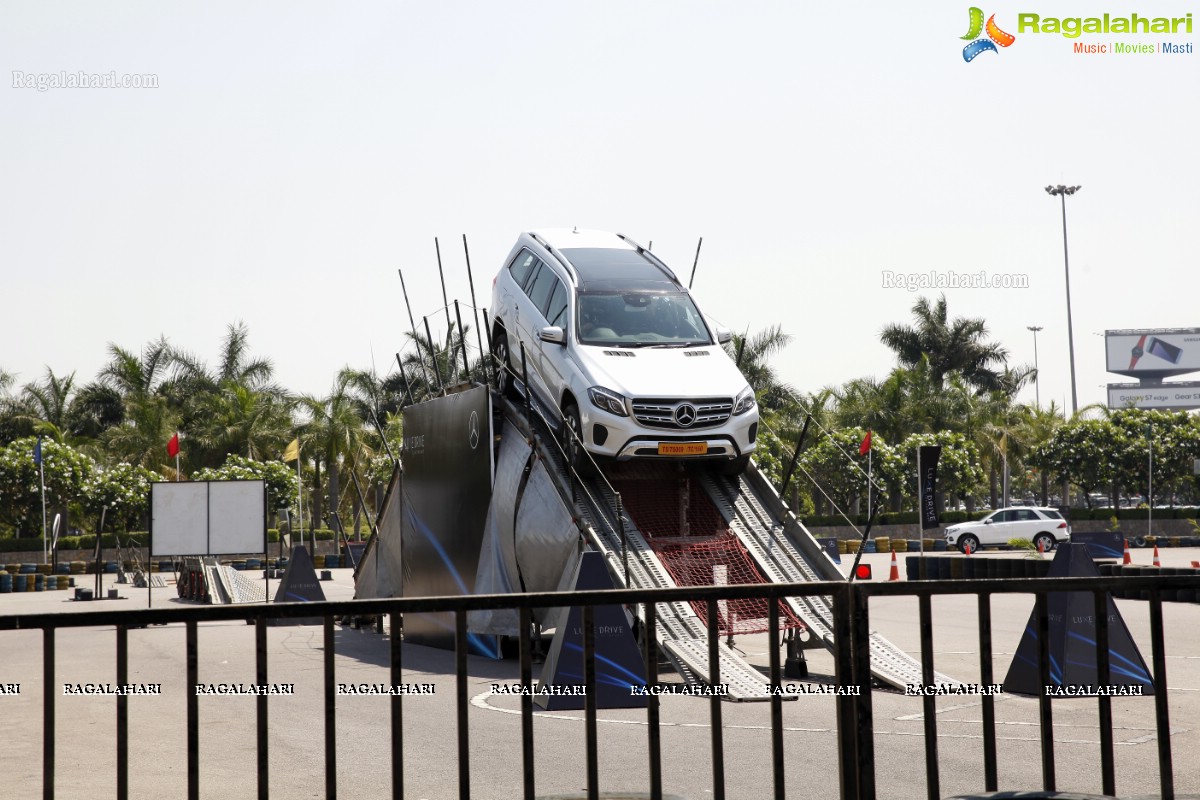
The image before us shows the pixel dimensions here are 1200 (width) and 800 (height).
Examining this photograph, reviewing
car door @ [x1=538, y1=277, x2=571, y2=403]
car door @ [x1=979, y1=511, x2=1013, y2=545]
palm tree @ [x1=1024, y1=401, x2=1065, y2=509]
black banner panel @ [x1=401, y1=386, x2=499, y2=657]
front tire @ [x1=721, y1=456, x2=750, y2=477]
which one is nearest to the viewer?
car door @ [x1=538, y1=277, x2=571, y2=403]

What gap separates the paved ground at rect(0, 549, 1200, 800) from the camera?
319 inches

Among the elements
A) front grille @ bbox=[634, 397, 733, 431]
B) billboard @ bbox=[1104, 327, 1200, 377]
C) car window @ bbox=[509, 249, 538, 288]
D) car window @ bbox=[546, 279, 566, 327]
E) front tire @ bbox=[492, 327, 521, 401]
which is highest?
billboard @ bbox=[1104, 327, 1200, 377]

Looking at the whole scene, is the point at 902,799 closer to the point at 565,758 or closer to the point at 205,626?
the point at 565,758

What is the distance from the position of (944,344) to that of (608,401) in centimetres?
5930

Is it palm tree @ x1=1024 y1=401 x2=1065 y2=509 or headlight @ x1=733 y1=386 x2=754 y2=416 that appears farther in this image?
palm tree @ x1=1024 y1=401 x2=1065 y2=509

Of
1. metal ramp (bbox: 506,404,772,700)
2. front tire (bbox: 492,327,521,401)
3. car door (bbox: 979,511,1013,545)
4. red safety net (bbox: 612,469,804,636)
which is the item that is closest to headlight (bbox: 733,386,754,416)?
red safety net (bbox: 612,469,804,636)

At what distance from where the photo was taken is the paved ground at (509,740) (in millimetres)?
8094

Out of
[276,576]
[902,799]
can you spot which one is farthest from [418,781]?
[276,576]

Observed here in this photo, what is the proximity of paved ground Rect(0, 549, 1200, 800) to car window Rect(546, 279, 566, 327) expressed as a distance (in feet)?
14.5

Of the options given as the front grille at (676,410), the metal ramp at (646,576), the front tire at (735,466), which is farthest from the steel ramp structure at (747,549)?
the front grille at (676,410)

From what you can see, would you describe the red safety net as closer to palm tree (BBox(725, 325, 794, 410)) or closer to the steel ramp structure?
the steel ramp structure

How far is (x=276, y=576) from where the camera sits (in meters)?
41.3

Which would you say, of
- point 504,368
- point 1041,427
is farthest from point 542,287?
point 1041,427

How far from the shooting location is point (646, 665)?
4.96 metres
